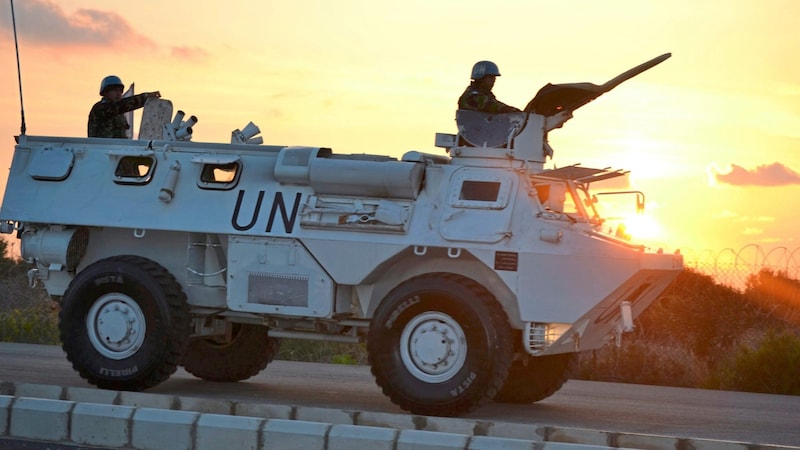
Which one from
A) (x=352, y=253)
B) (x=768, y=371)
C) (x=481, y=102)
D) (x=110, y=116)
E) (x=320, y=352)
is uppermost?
(x=481, y=102)

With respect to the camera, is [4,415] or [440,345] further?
[440,345]

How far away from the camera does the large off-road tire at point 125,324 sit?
42.6ft

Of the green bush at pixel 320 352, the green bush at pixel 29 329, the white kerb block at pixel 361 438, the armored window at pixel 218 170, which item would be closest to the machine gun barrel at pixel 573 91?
the armored window at pixel 218 170

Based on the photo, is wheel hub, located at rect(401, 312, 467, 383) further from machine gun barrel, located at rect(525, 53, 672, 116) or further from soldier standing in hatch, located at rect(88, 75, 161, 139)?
soldier standing in hatch, located at rect(88, 75, 161, 139)

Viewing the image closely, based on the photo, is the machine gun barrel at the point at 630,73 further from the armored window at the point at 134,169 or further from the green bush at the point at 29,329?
the green bush at the point at 29,329

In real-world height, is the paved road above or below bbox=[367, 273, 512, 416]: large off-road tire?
below

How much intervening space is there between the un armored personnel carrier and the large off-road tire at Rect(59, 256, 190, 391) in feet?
0.06

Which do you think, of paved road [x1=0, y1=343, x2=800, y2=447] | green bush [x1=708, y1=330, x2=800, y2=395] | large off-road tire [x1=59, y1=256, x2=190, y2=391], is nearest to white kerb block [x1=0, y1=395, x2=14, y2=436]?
large off-road tire [x1=59, y1=256, x2=190, y2=391]

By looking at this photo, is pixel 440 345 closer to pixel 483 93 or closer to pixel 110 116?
pixel 483 93

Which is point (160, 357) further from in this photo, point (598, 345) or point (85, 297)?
point (598, 345)

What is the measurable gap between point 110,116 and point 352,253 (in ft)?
12.3

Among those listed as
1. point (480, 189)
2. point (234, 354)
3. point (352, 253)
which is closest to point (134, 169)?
point (234, 354)

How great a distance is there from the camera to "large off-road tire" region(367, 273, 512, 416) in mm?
11820

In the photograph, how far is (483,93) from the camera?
13141mm
